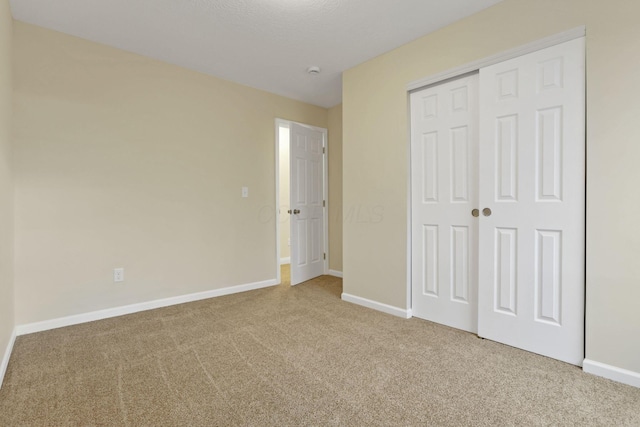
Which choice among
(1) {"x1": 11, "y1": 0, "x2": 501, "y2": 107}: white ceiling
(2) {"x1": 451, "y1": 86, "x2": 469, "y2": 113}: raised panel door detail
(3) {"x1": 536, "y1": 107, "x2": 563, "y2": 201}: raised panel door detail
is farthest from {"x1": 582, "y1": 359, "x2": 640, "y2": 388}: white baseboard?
(1) {"x1": 11, "y1": 0, "x2": 501, "y2": 107}: white ceiling

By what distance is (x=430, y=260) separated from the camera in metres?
2.67

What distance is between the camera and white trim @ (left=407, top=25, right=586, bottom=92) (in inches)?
73.9

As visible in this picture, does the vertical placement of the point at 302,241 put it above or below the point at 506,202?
below

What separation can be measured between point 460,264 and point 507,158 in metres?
0.87

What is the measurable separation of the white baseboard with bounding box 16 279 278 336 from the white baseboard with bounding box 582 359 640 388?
3055 mm

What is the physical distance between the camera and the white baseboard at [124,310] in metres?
2.44

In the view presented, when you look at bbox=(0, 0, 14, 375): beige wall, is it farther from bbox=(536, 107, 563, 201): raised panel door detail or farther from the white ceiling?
bbox=(536, 107, 563, 201): raised panel door detail

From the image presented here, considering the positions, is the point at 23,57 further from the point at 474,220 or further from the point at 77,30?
the point at 474,220

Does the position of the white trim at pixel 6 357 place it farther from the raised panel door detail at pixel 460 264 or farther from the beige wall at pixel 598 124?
the raised panel door detail at pixel 460 264

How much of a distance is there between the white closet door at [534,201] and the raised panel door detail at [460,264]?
0.49ft

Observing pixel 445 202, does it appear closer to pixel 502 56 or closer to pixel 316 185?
pixel 502 56

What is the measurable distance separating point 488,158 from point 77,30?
338cm

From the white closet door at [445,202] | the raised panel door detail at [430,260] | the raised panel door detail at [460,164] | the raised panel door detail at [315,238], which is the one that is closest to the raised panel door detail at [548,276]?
the white closet door at [445,202]

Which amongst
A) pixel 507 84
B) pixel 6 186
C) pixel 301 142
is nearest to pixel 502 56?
pixel 507 84
